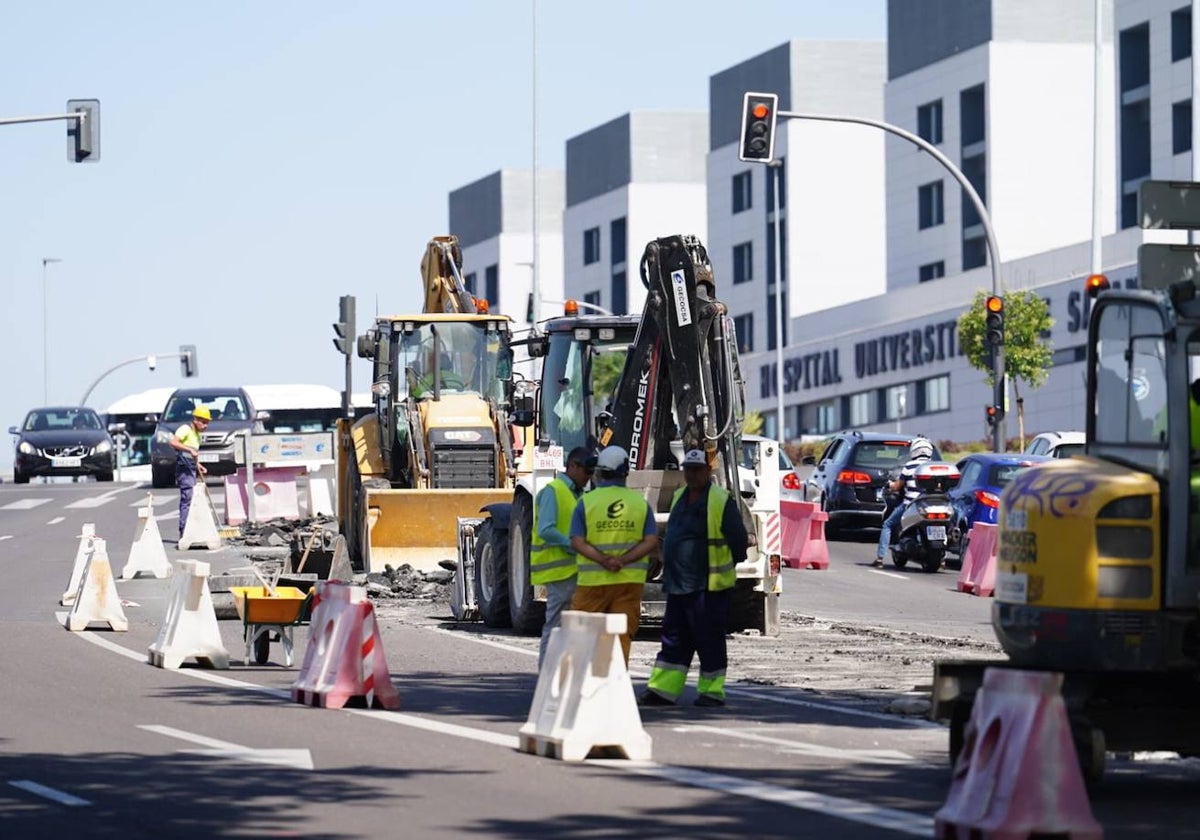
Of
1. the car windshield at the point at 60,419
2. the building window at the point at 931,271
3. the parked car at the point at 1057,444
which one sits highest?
the building window at the point at 931,271

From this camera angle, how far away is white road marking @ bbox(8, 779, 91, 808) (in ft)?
34.4

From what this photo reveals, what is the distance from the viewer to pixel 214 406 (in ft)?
165

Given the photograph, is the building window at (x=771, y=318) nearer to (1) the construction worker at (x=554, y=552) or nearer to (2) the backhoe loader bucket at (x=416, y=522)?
(2) the backhoe loader bucket at (x=416, y=522)

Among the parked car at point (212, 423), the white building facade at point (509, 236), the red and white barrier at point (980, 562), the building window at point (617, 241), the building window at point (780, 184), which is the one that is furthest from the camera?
the white building facade at point (509, 236)

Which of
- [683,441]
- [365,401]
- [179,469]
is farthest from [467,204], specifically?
[683,441]

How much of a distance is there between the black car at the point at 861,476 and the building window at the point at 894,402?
143 feet

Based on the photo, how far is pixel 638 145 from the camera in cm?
11456

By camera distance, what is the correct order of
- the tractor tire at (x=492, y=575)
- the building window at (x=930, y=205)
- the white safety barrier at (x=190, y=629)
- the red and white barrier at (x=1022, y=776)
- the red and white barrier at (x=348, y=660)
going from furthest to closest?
the building window at (x=930, y=205), the tractor tire at (x=492, y=575), the white safety barrier at (x=190, y=629), the red and white barrier at (x=348, y=660), the red and white barrier at (x=1022, y=776)

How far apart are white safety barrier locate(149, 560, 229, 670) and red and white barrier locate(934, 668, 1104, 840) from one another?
9.37 m

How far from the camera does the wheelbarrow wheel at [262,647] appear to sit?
59.6 feet

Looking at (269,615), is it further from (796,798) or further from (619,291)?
(619,291)

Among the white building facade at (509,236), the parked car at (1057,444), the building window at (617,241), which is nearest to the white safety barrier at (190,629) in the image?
the parked car at (1057,444)

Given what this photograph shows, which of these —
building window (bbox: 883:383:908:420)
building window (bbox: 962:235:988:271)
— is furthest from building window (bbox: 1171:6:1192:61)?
building window (bbox: 883:383:908:420)

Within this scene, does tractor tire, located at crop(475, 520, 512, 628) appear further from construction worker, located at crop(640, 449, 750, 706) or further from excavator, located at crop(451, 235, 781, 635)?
construction worker, located at crop(640, 449, 750, 706)
